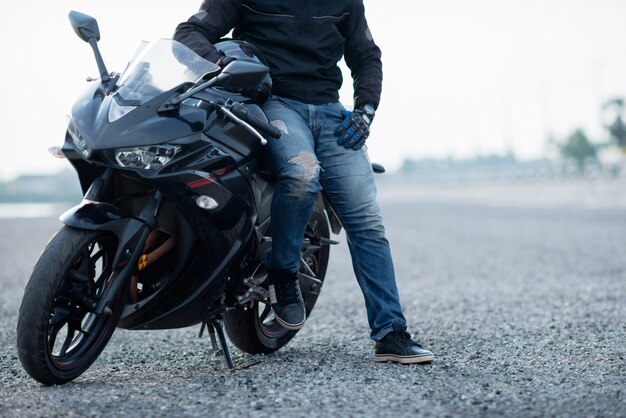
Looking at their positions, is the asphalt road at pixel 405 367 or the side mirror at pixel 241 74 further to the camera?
the side mirror at pixel 241 74

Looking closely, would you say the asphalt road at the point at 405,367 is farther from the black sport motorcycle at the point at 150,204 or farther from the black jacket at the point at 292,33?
the black jacket at the point at 292,33

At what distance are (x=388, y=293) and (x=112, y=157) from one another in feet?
5.40

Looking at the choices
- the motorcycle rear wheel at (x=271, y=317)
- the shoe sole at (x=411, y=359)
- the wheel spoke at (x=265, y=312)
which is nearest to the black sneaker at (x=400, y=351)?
the shoe sole at (x=411, y=359)

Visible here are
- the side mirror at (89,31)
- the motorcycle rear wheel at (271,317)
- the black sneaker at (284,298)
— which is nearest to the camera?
the side mirror at (89,31)

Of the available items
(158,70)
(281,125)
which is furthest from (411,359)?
(158,70)

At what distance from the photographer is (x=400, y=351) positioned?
419 centimetres

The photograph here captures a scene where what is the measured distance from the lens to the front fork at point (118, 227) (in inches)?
137

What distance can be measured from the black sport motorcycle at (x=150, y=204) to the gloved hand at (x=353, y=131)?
47cm

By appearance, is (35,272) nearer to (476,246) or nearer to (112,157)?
(112,157)

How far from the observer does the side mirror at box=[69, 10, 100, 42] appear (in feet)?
12.3

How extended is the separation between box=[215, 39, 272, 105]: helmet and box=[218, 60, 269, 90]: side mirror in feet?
0.78

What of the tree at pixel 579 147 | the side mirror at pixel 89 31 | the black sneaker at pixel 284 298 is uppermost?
the side mirror at pixel 89 31

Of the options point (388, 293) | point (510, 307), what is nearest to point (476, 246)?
point (510, 307)

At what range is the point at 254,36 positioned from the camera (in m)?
4.23
